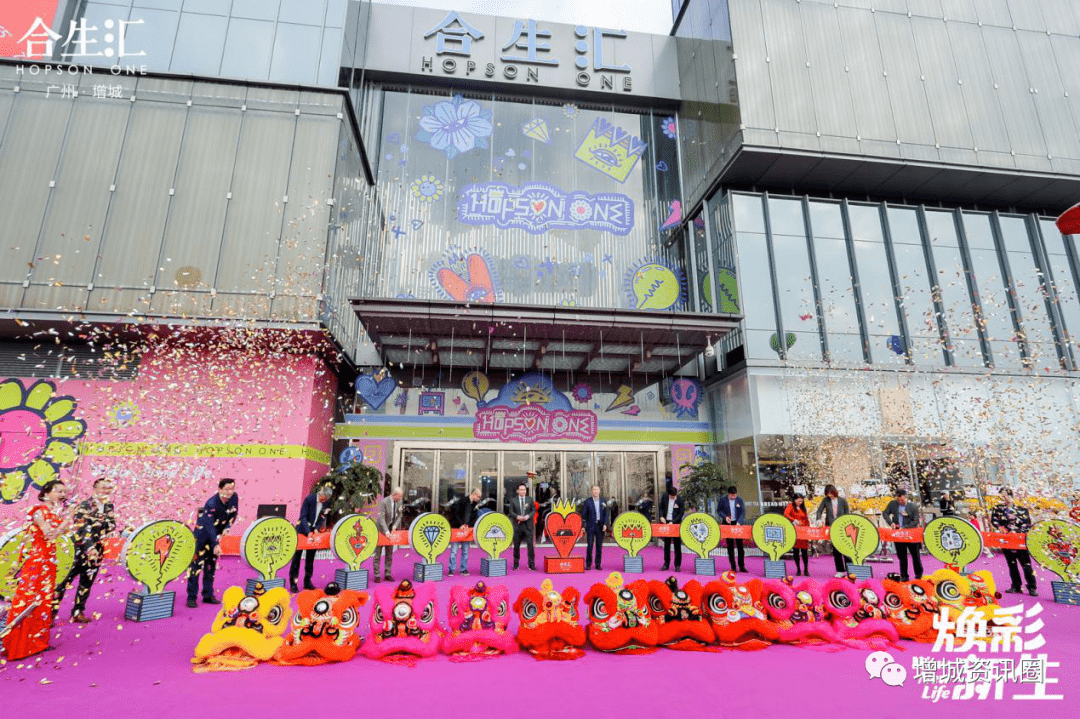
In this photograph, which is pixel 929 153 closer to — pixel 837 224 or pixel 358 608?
pixel 837 224

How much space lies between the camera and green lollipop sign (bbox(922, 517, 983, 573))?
7367mm

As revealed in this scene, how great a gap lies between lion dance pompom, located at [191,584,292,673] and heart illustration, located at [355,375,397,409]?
919cm

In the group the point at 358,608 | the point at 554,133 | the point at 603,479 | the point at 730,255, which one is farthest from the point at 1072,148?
the point at 358,608

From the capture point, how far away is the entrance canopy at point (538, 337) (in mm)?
11180

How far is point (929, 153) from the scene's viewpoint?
1391 cm

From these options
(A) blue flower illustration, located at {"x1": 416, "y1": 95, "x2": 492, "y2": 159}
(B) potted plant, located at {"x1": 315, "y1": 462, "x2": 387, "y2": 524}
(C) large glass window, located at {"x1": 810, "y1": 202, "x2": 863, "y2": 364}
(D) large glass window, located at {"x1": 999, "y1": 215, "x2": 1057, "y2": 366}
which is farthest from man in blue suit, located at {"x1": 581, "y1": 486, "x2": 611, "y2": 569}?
(D) large glass window, located at {"x1": 999, "y1": 215, "x2": 1057, "y2": 366}

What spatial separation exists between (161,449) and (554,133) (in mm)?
13211

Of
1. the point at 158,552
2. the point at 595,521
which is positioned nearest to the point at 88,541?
the point at 158,552

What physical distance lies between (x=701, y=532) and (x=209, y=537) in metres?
7.01

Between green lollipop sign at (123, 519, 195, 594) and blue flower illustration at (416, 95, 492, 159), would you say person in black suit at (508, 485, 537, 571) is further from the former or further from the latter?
blue flower illustration at (416, 95, 492, 159)

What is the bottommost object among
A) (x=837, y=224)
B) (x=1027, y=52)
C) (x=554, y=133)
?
(x=837, y=224)

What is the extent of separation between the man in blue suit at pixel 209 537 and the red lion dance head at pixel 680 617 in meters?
5.16

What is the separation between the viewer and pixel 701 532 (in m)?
8.89

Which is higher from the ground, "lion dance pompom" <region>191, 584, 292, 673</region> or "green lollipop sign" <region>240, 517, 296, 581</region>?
"green lollipop sign" <region>240, 517, 296, 581</region>
